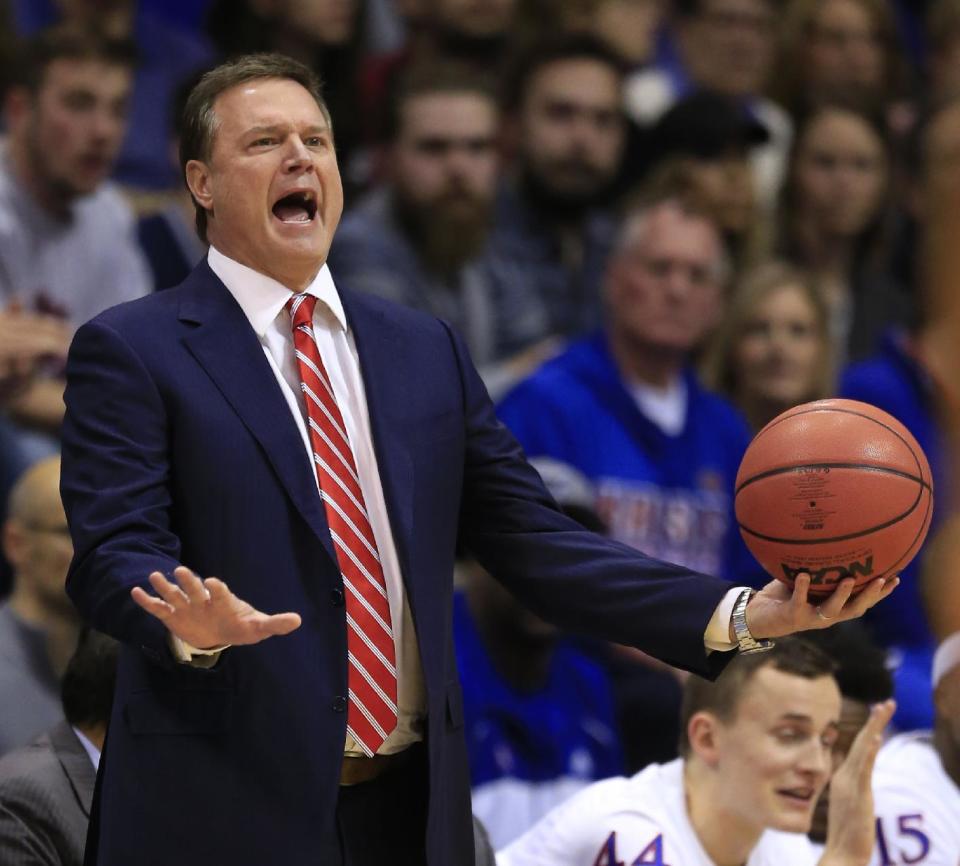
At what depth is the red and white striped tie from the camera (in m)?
2.93

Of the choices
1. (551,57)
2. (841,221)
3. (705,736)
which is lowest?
(705,736)

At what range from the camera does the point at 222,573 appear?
113 inches

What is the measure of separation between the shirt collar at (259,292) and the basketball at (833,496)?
2.59ft

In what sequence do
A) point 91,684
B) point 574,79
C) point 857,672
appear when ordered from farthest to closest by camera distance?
point 574,79 < point 857,672 < point 91,684

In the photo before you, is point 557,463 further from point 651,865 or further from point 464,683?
point 651,865

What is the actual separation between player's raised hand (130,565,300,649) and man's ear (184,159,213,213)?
Answer: 0.77 m

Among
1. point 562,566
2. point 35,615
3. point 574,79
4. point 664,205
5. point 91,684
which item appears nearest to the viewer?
point 562,566

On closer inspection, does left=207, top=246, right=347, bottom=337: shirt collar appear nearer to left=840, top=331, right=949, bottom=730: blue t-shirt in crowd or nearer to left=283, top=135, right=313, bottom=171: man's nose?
left=283, top=135, right=313, bottom=171: man's nose

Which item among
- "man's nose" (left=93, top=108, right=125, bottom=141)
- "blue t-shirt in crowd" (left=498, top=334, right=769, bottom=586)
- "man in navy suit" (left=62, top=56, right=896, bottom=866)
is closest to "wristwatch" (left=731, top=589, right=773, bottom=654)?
"man in navy suit" (left=62, top=56, right=896, bottom=866)

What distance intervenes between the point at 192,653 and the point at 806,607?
3.30ft

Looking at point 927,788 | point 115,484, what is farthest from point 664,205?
point 115,484

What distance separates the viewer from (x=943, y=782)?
4.39 m

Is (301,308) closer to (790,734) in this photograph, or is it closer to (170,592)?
(170,592)

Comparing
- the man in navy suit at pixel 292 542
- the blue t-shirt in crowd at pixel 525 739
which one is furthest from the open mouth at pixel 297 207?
the blue t-shirt in crowd at pixel 525 739
